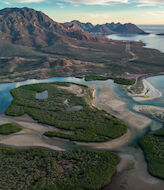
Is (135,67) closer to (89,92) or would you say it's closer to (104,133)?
(89,92)

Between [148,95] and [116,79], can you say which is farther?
[116,79]

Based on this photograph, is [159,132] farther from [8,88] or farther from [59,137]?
[8,88]

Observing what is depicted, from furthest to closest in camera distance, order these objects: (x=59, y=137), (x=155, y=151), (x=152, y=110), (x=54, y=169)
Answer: (x=152, y=110), (x=59, y=137), (x=155, y=151), (x=54, y=169)

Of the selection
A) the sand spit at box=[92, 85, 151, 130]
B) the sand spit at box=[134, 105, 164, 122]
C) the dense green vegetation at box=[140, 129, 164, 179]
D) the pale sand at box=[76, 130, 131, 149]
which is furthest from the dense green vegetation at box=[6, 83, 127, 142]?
the sand spit at box=[134, 105, 164, 122]

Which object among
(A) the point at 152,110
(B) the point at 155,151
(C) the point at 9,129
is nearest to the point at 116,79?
(A) the point at 152,110

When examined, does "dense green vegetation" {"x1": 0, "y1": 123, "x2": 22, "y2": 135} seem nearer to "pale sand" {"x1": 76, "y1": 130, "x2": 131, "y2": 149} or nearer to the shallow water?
the shallow water

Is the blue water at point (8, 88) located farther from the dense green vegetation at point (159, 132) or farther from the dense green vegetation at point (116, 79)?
the dense green vegetation at point (159, 132)
